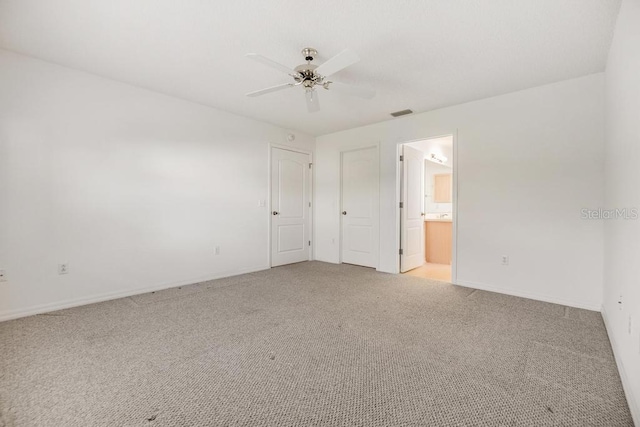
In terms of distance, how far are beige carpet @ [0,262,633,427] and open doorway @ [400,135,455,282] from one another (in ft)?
5.30

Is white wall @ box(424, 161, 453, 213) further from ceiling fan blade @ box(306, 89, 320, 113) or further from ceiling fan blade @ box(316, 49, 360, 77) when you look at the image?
ceiling fan blade @ box(316, 49, 360, 77)

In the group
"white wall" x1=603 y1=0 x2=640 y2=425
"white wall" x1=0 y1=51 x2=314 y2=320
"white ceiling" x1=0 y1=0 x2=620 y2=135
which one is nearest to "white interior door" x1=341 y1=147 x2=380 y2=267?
"white ceiling" x1=0 y1=0 x2=620 y2=135

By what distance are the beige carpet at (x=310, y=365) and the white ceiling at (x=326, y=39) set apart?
245 cm

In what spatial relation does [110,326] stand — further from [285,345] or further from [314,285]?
[314,285]

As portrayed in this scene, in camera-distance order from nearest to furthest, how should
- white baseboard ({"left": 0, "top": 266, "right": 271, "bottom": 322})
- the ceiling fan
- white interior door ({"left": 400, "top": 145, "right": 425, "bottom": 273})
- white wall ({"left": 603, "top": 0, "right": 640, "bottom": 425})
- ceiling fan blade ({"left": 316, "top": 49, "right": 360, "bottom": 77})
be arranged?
white wall ({"left": 603, "top": 0, "right": 640, "bottom": 425})
ceiling fan blade ({"left": 316, "top": 49, "right": 360, "bottom": 77})
the ceiling fan
white baseboard ({"left": 0, "top": 266, "right": 271, "bottom": 322})
white interior door ({"left": 400, "top": 145, "right": 425, "bottom": 273})

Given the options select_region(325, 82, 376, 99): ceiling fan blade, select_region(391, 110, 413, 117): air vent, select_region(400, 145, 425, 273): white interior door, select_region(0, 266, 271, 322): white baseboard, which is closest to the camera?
select_region(325, 82, 376, 99): ceiling fan blade

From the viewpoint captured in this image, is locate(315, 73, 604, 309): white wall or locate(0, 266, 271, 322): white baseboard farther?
locate(315, 73, 604, 309): white wall

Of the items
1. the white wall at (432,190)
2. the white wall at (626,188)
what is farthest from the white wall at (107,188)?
the white wall at (432,190)

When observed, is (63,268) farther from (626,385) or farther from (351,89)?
(626,385)

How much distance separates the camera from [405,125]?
14.4 feet

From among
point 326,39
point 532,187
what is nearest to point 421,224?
point 532,187

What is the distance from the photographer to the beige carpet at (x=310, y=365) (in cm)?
144

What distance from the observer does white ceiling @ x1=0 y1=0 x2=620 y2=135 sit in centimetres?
200

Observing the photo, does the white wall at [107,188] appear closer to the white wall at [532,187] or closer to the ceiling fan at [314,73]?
the ceiling fan at [314,73]
